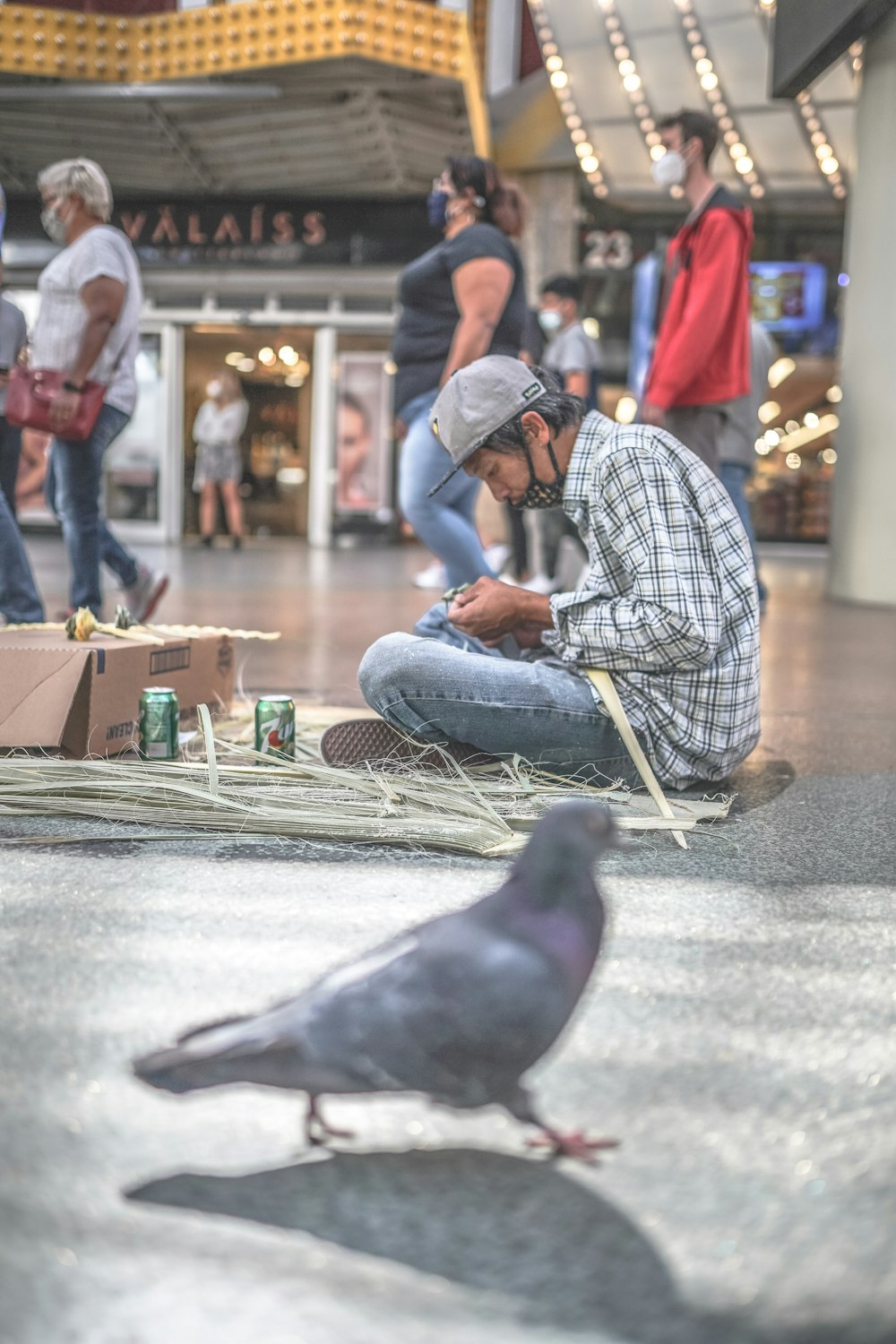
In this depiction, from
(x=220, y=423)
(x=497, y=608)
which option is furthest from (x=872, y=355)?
(x=220, y=423)

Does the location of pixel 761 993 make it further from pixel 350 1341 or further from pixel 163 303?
pixel 163 303

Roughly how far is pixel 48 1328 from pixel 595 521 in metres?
2.05

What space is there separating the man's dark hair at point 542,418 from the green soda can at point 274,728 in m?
0.86

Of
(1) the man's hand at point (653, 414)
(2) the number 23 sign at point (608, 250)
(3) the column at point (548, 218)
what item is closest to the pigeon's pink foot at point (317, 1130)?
(1) the man's hand at point (653, 414)

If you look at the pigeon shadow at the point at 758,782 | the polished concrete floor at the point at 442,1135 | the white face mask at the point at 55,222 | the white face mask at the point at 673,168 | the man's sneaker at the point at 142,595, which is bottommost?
the pigeon shadow at the point at 758,782

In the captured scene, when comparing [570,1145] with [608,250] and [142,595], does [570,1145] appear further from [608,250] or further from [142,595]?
[608,250]

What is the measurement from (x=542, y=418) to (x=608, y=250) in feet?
47.2

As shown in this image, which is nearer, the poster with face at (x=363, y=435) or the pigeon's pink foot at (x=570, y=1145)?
the pigeon's pink foot at (x=570, y=1145)

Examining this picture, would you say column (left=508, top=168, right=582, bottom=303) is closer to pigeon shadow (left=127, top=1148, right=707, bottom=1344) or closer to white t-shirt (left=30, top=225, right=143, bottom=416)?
white t-shirt (left=30, top=225, right=143, bottom=416)

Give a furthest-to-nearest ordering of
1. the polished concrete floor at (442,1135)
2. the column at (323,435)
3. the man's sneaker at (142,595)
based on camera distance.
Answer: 1. the column at (323,435)
2. the man's sneaker at (142,595)
3. the polished concrete floor at (442,1135)

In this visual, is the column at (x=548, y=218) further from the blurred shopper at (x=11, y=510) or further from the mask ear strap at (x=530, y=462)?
the mask ear strap at (x=530, y=462)

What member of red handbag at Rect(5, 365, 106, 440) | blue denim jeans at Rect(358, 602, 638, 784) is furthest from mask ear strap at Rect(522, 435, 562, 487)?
red handbag at Rect(5, 365, 106, 440)

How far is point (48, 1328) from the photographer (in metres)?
1.08

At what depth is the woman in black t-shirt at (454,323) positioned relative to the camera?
179 inches
